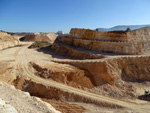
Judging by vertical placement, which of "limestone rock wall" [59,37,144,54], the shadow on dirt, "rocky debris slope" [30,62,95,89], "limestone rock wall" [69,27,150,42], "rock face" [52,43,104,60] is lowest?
the shadow on dirt

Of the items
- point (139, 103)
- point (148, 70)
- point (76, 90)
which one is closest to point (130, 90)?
point (139, 103)

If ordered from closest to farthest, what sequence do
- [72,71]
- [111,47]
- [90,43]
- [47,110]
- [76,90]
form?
[47,110], [76,90], [72,71], [111,47], [90,43]

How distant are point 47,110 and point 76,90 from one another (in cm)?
649

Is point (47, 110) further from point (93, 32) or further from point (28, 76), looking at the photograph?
point (93, 32)

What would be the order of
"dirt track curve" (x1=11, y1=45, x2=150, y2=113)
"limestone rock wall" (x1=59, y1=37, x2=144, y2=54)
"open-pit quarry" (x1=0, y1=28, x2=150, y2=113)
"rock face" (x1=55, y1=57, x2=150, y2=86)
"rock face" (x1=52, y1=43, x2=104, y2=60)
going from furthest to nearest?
"limestone rock wall" (x1=59, y1=37, x2=144, y2=54) → "rock face" (x1=52, y1=43, x2=104, y2=60) → "rock face" (x1=55, y1=57, x2=150, y2=86) → "open-pit quarry" (x1=0, y1=28, x2=150, y2=113) → "dirt track curve" (x1=11, y1=45, x2=150, y2=113)

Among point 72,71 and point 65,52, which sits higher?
point 65,52

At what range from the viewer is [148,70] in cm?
1526

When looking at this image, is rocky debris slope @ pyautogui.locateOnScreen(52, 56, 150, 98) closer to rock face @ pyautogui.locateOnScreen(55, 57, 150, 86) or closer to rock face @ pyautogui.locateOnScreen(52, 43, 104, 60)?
rock face @ pyautogui.locateOnScreen(55, 57, 150, 86)

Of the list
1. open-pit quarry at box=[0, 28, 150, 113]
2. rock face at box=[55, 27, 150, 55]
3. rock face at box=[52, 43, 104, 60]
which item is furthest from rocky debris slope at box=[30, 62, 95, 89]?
rock face at box=[55, 27, 150, 55]

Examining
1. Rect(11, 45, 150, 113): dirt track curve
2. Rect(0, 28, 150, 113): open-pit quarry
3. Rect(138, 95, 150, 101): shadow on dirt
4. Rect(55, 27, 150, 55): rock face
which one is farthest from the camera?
Rect(55, 27, 150, 55): rock face

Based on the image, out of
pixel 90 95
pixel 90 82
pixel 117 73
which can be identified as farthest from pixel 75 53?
pixel 90 95

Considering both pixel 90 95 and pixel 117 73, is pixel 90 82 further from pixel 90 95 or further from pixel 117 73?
pixel 117 73

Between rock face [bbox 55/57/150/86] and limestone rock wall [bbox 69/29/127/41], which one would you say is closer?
rock face [bbox 55/57/150/86]

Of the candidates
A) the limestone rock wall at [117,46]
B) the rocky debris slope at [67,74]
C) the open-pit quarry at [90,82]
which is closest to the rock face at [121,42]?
the limestone rock wall at [117,46]
